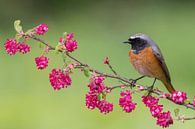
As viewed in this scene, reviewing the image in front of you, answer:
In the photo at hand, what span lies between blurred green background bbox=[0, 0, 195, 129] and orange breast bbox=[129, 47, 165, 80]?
304cm

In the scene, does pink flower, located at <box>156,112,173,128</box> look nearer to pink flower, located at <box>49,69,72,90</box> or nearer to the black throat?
pink flower, located at <box>49,69,72,90</box>

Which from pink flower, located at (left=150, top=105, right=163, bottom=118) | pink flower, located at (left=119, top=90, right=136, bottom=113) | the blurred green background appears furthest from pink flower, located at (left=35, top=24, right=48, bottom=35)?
the blurred green background

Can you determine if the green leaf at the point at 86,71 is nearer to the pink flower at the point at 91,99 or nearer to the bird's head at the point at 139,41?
the pink flower at the point at 91,99

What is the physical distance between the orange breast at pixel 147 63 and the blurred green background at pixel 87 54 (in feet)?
9.98

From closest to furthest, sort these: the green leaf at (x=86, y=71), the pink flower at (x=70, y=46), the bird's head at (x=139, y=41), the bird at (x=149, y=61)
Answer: the green leaf at (x=86, y=71)
the pink flower at (x=70, y=46)
the bird's head at (x=139, y=41)
the bird at (x=149, y=61)

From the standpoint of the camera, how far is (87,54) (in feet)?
41.7

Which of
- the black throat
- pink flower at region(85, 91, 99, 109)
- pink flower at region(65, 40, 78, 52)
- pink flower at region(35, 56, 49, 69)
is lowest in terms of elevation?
pink flower at region(85, 91, 99, 109)

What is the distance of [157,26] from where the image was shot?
50.2 ft

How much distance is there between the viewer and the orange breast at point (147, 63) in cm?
507

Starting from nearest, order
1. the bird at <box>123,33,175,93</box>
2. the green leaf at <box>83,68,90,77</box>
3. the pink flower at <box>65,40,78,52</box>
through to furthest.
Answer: the green leaf at <box>83,68,90,77</box> → the pink flower at <box>65,40,78,52</box> → the bird at <box>123,33,175,93</box>

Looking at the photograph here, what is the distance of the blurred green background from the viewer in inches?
354

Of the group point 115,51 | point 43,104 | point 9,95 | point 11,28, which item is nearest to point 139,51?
point 43,104

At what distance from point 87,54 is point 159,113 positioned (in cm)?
892

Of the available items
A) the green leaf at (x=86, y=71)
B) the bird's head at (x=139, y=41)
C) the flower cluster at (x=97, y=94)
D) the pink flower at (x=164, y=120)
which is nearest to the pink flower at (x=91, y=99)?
the flower cluster at (x=97, y=94)
